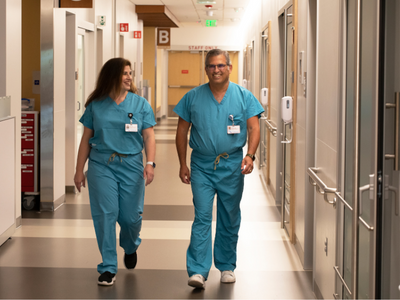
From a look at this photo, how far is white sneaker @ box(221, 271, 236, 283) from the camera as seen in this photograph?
12.5 ft

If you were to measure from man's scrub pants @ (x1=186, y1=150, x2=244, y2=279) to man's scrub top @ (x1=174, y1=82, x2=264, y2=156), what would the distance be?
8 centimetres

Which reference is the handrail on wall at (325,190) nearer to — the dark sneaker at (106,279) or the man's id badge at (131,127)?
the man's id badge at (131,127)

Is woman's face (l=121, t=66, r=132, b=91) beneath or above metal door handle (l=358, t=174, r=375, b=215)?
above

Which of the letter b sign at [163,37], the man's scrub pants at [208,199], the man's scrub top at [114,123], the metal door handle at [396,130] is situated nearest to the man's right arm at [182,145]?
the man's scrub pants at [208,199]

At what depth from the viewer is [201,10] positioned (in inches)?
585

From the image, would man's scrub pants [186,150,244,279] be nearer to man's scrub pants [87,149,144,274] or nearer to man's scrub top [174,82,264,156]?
man's scrub top [174,82,264,156]

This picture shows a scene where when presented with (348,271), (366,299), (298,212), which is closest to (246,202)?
(298,212)

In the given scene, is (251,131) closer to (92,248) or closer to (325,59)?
(325,59)

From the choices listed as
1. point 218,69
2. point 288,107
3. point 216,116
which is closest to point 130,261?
point 216,116

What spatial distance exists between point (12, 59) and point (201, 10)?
10.4 metres

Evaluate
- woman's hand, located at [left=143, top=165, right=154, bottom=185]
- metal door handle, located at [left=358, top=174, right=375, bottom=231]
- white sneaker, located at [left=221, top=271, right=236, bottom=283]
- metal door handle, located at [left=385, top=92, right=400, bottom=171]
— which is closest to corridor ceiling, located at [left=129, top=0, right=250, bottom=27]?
woman's hand, located at [left=143, top=165, right=154, bottom=185]

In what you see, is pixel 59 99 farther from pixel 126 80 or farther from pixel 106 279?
pixel 106 279

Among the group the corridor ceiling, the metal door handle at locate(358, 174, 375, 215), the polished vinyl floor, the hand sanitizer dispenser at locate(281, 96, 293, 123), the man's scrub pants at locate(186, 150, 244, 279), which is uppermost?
the corridor ceiling

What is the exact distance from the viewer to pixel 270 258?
174 inches
